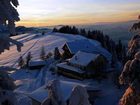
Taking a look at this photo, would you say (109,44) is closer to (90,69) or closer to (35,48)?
(35,48)

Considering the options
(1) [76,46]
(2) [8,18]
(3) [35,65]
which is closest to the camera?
(2) [8,18]

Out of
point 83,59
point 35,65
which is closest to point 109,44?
point 35,65

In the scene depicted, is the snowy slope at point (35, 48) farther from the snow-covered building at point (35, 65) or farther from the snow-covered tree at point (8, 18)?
the snow-covered tree at point (8, 18)

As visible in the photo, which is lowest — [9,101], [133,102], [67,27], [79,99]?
[67,27]

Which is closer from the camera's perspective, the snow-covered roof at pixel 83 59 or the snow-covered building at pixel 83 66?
the snow-covered building at pixel 83 66

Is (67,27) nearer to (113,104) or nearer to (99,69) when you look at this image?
(99,69)

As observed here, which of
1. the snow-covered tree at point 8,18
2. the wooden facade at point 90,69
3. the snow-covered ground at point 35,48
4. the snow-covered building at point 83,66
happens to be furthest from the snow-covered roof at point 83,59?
the snow-covered tree at point 8,18

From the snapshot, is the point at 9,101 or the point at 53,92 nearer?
the point at 9,101

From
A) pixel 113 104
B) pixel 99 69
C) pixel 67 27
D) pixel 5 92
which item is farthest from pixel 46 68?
pixel 67 27
